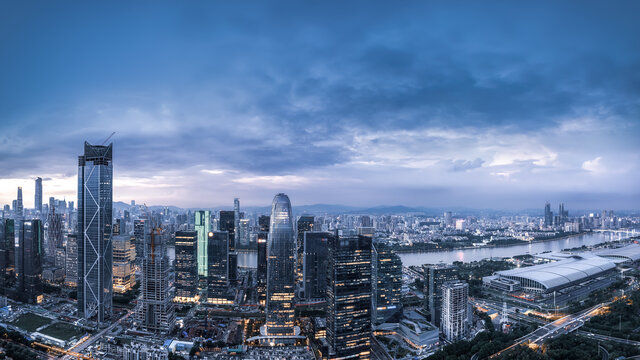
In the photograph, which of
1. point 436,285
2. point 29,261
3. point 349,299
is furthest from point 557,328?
point 29,261

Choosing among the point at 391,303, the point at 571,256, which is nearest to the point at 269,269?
the point at 391,303

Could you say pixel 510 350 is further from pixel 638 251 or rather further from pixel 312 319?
pixel 638 251

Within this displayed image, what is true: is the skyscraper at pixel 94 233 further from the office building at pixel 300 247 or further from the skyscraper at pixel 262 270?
the office building at pixel 300 247

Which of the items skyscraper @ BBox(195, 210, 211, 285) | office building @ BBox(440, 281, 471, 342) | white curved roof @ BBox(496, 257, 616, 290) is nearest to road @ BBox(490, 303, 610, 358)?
office building @ BBox(440, 281, 471, 342)

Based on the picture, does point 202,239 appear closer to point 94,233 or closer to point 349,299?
point 94,233

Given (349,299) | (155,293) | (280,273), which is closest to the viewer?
(349,299)
